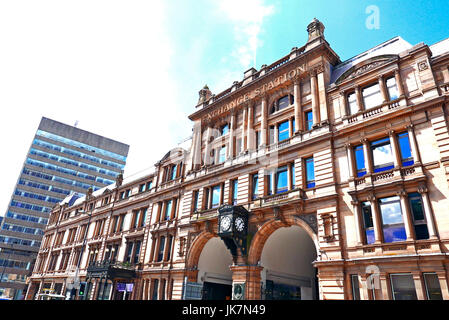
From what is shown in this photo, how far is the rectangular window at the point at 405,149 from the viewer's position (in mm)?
18763

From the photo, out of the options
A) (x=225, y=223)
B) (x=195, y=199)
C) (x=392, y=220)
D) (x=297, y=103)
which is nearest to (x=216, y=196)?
(x=195, y=199)

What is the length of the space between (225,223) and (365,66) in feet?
56.0

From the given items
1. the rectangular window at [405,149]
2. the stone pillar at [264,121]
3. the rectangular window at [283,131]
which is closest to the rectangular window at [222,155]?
the stone pillar at [264,121]

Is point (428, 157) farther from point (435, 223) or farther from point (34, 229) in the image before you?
point (34, 229)

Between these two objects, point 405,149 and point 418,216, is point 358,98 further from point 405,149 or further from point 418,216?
point 418,216

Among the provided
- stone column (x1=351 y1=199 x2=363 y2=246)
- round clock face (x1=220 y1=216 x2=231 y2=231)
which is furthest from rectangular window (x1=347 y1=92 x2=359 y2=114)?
round clock face (x1=220 y1=216 x2=231 y2=231)

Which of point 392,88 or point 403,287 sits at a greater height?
point 392,88

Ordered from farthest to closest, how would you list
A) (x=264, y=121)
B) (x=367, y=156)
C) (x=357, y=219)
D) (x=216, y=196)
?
(x=216, y=196) → (x=264, y=121) → (x=367, y=156) → (x=357, y=219)

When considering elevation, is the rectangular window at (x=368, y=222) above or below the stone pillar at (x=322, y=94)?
below

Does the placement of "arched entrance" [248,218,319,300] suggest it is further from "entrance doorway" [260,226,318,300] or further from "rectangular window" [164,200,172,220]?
"rectangular window" [164,200,172,220]

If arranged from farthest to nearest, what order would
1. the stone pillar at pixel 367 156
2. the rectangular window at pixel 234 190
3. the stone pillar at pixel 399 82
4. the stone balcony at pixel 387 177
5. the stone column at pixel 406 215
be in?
the rectangular window at pixel 234 190 < the stone pillar at pixel 399 82 < the stone pillar at pixel 367 156 < the stone balcony at pixel 387 177 < the stone column at pixel 406 215

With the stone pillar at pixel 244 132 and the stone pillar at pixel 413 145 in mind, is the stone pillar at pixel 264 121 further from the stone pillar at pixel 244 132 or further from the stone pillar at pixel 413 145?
the stone pillar at pixel 413 145

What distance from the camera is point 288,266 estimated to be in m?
27.1

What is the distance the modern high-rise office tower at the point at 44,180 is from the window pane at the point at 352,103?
73.4m
